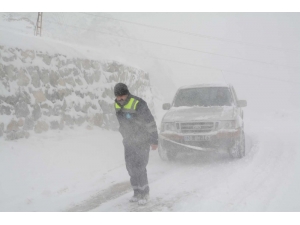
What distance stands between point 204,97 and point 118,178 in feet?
8.97

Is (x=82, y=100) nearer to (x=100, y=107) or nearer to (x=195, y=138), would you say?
(x=100, y=107)

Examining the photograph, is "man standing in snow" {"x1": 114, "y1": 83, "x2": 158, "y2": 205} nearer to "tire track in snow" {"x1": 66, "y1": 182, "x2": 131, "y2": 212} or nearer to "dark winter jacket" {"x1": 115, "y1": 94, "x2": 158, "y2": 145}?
"dark winter jacket" {"x1": 115, "y1": 94, "x2": 158, "y2": 145}

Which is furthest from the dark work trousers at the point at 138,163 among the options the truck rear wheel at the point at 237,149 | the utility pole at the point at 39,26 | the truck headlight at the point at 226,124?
the utility pole at the point at 39,26

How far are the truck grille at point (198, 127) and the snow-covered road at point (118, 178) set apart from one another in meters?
0.62

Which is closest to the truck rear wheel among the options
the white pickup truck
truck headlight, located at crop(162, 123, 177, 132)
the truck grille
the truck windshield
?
the white pickup truck

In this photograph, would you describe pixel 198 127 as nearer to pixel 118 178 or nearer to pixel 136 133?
pixel 118 178

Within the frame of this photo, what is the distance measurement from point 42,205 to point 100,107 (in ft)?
8.08

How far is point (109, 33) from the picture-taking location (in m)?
6.16

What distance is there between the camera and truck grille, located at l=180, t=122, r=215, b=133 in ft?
17.7

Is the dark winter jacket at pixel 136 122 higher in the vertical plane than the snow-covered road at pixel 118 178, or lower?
higher

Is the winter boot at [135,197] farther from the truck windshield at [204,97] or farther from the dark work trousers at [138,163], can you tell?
the truck windshield at [204,97]

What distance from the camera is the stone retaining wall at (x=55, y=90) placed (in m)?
5.24

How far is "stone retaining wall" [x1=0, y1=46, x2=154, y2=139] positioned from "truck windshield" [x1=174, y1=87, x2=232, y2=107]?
29.4 inches
